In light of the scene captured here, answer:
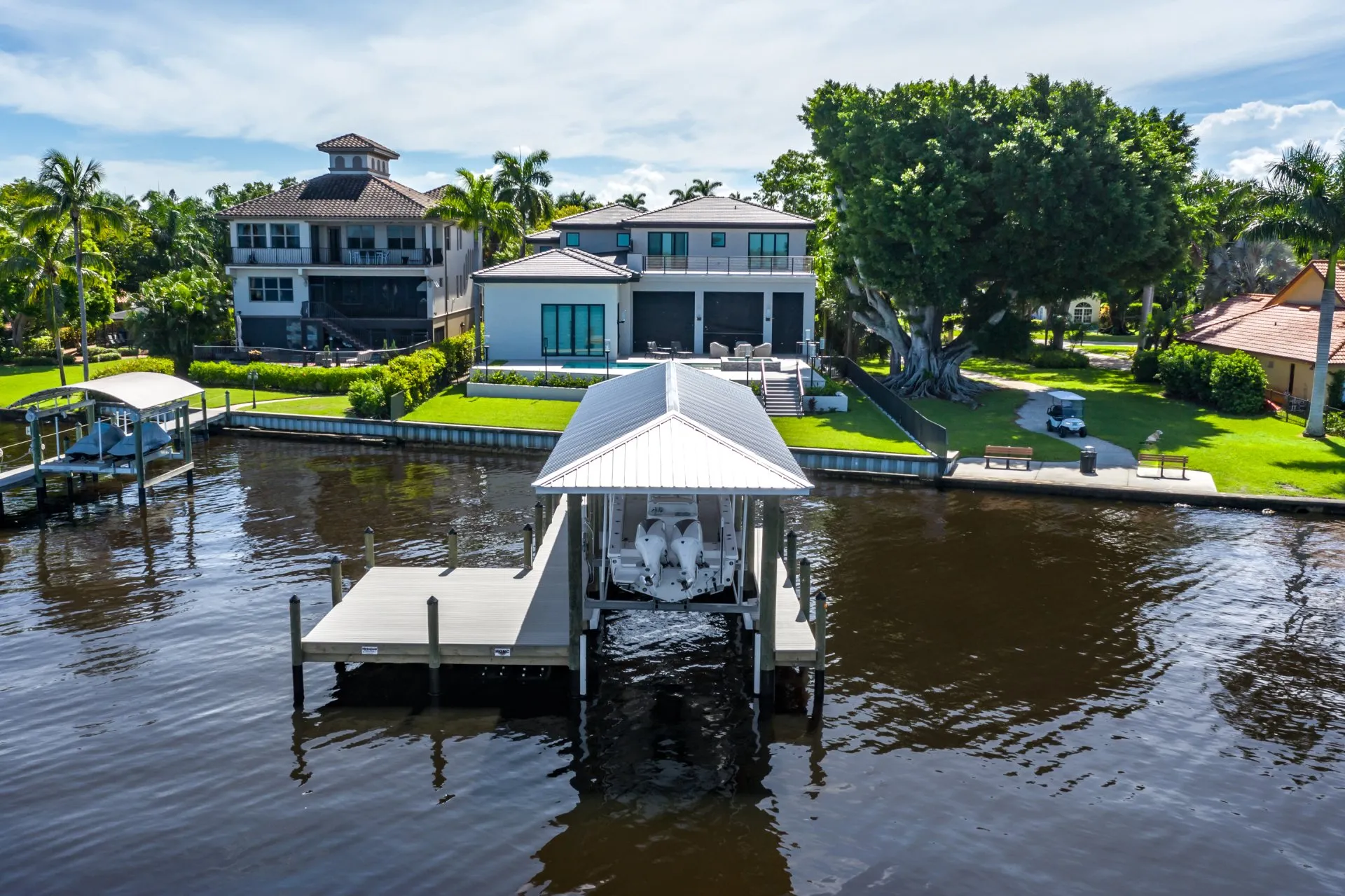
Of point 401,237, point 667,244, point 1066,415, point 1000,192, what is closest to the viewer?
point 1066,415

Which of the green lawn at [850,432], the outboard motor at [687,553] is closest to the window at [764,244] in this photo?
the green lawn at [850,432]

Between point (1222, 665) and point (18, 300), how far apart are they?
64.2m

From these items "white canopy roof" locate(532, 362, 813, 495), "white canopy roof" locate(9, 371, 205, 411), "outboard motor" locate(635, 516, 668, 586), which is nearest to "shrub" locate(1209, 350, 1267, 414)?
"white canopy roof" locate(532, 362, 813, 495)

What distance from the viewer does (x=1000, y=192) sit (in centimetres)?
4628

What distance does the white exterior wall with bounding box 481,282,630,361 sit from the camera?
177ft

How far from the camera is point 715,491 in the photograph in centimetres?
1688

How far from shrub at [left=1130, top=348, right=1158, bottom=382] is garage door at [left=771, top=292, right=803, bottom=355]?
63.2ft

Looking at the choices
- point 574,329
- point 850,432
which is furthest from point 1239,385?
point 574,329

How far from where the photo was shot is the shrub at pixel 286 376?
51.9m

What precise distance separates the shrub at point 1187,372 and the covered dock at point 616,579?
3576 centimetres

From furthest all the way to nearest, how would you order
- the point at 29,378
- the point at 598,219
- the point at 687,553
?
the point at 598,219, the point at 29,378, the point at 687,553

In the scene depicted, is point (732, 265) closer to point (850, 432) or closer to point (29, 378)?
point (850, 432)

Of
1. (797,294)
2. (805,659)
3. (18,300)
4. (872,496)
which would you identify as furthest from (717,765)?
(18,300)

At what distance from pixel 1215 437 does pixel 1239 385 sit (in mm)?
6697
